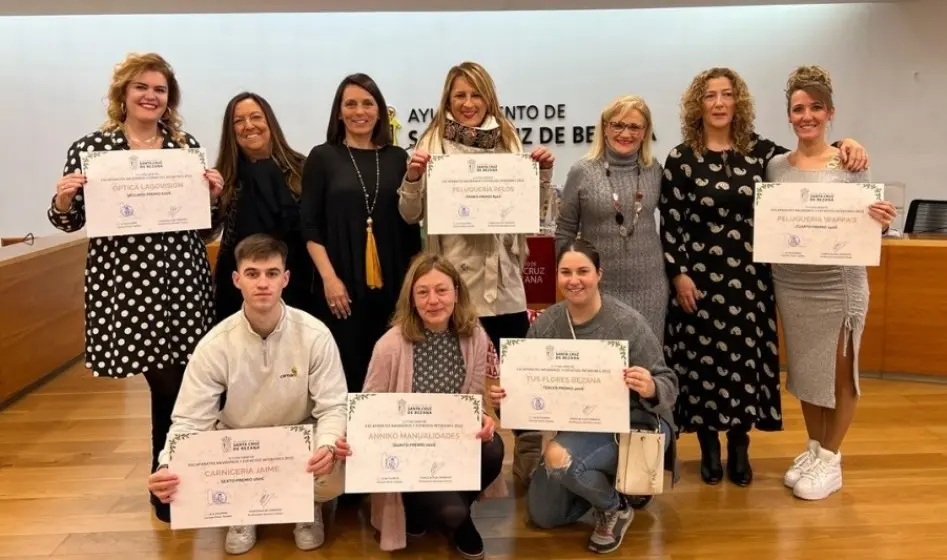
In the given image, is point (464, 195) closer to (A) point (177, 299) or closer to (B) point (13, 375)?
(A) point (177, 299)

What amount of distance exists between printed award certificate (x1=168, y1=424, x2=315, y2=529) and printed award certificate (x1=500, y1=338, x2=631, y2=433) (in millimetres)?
647

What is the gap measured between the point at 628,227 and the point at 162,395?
1795mm

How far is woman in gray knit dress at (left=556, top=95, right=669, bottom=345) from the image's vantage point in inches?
108

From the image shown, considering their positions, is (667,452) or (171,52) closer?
(667,452)

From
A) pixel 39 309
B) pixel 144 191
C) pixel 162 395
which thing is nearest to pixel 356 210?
pixel 144 191

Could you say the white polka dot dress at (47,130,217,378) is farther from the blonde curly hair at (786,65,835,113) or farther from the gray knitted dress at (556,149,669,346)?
the blonde curly hair at (786,65,835,113)

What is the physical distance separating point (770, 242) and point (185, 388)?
2.04m

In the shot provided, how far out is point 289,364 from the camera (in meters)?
2.37

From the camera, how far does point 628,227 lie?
2.74m

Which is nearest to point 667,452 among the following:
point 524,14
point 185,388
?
point 185,388

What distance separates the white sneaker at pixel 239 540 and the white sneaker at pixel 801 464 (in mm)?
2048

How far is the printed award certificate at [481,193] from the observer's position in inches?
101

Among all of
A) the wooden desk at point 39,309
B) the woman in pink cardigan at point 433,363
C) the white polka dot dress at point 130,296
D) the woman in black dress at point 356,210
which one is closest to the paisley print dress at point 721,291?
the woman in pink cardigan at point 433,363

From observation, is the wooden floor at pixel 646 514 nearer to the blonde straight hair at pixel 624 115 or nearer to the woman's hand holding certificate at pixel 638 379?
the woman's hand holding certificate at pixel 638 379
